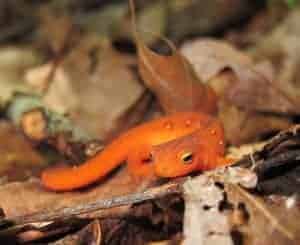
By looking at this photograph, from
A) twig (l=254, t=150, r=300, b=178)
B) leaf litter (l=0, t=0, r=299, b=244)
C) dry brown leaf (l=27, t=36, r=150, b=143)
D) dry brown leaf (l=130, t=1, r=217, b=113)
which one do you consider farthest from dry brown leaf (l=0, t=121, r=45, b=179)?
twig (l=254, t=150, r=300, b=178)

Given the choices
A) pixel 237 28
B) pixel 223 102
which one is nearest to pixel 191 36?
pixel 237 28

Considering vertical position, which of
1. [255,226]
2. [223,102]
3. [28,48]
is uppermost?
[28,48]

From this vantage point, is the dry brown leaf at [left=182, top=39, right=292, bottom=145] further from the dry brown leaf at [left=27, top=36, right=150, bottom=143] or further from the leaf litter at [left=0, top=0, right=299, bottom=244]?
the dry brown leaf at [left=27, top=36, right=150, bottom=143]

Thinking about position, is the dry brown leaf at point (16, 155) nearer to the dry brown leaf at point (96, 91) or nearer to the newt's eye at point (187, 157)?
the dry brown leaf at point (96, 91)

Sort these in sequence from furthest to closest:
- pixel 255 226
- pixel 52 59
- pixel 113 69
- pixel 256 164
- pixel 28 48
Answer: pixel 28 48
pixel 52 59
pixel 113 69
pixel 256 164
pixel 255 226

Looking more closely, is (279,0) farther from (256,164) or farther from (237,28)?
(256,164)

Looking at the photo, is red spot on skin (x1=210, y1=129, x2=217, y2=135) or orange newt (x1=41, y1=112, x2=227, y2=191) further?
red spot on skin (x1=210, y1=129, x2=217, y2=135)

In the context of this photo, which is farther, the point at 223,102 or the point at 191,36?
the point at 191,36
